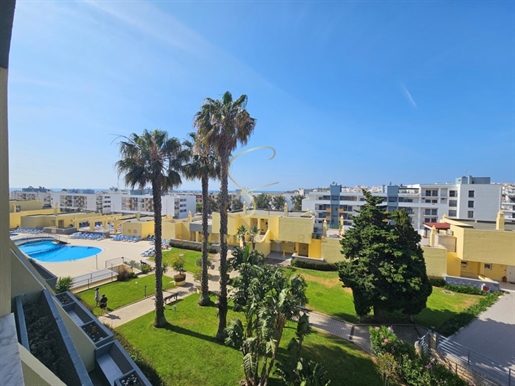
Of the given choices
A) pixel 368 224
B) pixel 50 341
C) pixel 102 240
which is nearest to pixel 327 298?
pixel 368 224

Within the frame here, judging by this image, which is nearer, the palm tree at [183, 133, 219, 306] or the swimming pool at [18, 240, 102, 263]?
the palm tree at [183, 133, 219, 306]

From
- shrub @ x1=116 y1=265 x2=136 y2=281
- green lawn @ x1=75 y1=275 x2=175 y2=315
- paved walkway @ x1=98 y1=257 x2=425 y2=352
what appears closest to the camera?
paved walkway @ x1=98 y1=257 x2=425 y2=352

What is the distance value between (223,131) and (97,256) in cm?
2911

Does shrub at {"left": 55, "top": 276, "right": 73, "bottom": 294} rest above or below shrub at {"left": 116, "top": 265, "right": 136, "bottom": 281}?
above

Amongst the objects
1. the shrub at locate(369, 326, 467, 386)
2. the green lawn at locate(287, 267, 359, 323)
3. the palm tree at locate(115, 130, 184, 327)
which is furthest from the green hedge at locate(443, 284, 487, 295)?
the palm tree at locate(115, 130, 184, 327)

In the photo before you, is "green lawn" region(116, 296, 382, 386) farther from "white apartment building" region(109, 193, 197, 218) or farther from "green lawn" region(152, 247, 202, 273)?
"white apartment building" region(109, 193, 197, 218)

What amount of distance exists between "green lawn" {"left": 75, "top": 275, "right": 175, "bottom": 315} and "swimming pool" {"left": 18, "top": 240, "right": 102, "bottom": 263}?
15997 mm

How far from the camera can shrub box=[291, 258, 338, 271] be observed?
25.9 m

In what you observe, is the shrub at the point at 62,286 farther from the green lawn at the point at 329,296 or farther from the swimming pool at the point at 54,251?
the green lawn at the point at 329,296

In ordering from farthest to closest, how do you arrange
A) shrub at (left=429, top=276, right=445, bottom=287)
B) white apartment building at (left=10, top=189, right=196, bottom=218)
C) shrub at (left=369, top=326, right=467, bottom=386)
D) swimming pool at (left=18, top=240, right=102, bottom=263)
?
white apartment building at (left=10, top=189, right=196, bottom=218)
swimming pool at (left=18, top=240, right=102, bottom=263)
shrub at (left=429, top=276, right=445, bottom=287)
shrub at (left=369, top=326, right=467, bottom=386)

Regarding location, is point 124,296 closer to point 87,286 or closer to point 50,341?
point 87,286

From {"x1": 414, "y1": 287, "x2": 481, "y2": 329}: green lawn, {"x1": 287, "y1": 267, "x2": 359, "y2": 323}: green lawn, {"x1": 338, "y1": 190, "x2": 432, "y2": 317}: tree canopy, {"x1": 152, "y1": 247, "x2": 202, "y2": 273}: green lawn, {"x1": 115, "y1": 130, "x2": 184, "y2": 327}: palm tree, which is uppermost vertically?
{"x1": 115, "y1": 130, "x2": 184, "y2": 327}: palm tree

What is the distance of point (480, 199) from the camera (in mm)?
49000

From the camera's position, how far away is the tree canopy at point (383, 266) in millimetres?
13352
